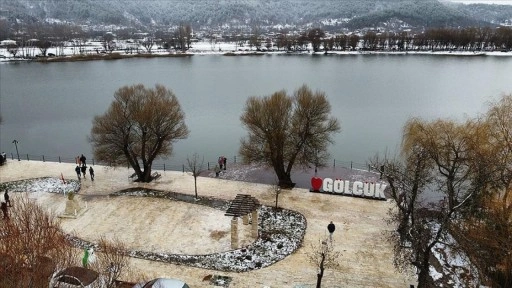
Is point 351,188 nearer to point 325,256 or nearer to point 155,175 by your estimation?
point 325,256

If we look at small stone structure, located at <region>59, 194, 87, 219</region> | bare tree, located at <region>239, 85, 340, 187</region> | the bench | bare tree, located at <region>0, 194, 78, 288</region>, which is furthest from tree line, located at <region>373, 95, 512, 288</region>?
small stone structure, located at <region>59, 194, 87, 219</region>

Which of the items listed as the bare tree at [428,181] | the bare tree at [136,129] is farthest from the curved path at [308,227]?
the bare tree at [136,129]

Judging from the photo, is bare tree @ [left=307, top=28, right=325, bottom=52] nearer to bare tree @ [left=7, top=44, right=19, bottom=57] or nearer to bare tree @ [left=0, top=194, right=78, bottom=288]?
bare tree @ [left=7, top=44, right=19, bottom=57]

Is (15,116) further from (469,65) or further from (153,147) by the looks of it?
(469,65)

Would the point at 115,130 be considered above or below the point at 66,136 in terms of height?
above

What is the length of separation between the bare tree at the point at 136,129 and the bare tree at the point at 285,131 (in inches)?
229

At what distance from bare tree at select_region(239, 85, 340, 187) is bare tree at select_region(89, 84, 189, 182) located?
5816 mm

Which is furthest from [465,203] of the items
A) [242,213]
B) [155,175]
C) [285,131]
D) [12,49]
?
[12,49]

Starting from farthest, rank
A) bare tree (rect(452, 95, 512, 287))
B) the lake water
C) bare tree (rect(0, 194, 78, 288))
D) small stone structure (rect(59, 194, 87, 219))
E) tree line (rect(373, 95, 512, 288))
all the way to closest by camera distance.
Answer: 1. the lake water
2. small stone structure (rect(59, 194, 87, 219))
3. tree line (rect(373, 95, 512, 288))
4. bare tree (rect(452, 95, 512, 287))
5. bare tree (rect(0, 194, 78, 288))

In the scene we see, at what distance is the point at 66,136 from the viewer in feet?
158

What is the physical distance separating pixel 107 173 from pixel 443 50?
136m

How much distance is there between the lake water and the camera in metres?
44.9

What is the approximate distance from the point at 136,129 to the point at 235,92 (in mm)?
39291

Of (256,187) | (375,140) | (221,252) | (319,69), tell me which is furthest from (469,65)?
(221,252)
